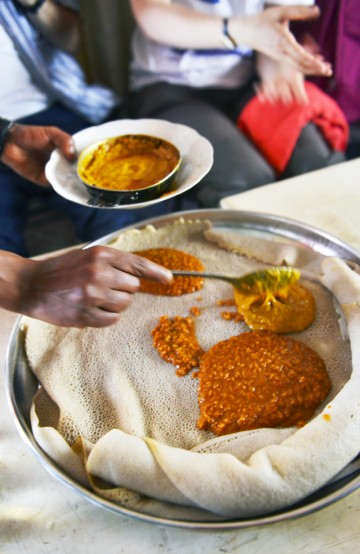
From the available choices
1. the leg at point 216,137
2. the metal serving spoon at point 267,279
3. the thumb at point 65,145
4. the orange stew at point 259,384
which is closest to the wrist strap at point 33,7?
the leg at point 216,137

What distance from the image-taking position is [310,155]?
1461 mm

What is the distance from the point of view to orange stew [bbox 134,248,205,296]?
3.12 ft

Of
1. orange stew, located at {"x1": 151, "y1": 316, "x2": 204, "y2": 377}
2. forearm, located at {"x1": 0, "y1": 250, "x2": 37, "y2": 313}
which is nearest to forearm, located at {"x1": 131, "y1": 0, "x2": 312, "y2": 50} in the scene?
orange stew, located at {"x1": 151, "y1": 316, "x2": 204, "y2": 377}

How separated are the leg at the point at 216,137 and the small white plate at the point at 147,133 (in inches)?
11.6

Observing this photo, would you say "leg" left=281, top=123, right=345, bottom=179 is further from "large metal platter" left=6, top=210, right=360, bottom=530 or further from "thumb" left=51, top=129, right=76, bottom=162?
"thumb" left=51, top=129, right=76, bottom=162

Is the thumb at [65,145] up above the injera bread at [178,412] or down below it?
above

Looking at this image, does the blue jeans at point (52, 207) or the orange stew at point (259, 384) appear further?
the blue jeans at point (52, 207)

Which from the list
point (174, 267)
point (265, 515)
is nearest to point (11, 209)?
point (174, 267)

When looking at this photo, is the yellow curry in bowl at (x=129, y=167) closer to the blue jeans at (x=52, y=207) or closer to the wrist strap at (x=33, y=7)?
the blue jeans at (x=52, y=207)

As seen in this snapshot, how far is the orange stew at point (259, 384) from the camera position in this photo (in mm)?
717

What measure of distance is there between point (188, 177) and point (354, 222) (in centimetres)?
44

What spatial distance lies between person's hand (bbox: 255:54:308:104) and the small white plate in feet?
2.24

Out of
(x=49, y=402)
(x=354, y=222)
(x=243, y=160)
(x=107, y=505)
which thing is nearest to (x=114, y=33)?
(x=243, y=160)

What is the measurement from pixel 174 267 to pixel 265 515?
1.61ft
